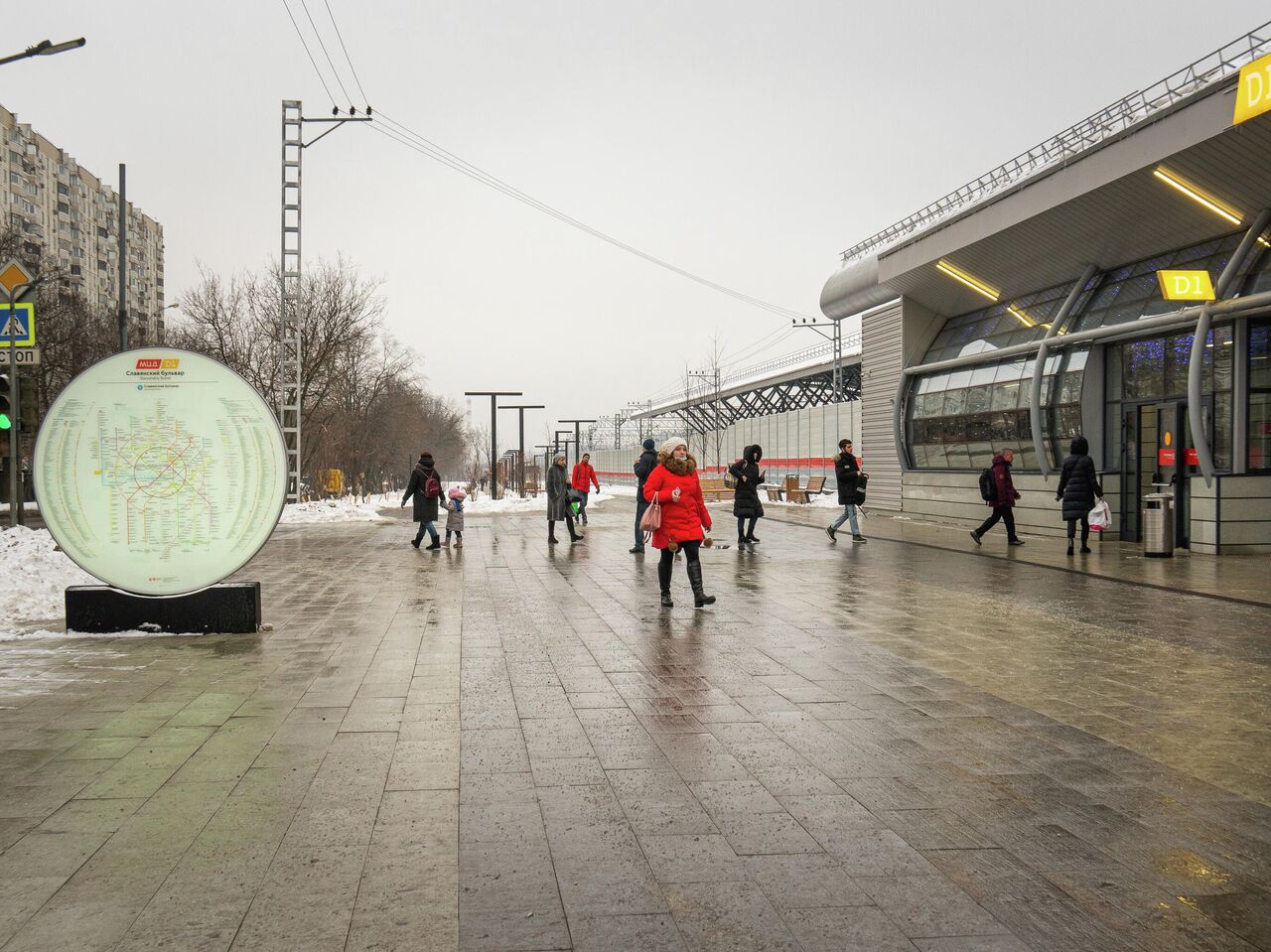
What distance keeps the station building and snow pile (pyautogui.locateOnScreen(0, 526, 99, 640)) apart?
14.9 metres

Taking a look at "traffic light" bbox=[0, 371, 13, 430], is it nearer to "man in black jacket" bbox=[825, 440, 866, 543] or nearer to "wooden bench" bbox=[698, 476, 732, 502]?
"man in black jacket" bbox=[825, 440, 866, 543]

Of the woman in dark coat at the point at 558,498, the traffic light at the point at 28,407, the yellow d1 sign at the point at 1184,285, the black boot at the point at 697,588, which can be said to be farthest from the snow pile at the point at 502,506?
the black boot at the point at 697,588

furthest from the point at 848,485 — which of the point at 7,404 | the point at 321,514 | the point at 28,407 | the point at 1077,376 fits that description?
the point at 321,514

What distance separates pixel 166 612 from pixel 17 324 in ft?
18.4

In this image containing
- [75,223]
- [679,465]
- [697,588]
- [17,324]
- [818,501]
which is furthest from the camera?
[75,223]

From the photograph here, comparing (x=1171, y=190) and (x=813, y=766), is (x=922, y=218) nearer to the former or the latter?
(x=1171, y=190)

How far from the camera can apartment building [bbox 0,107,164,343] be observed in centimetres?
7994

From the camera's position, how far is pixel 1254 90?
13797 millimetres

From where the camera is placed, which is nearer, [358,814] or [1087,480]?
[358,814]

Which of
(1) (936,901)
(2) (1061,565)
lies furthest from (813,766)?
(2) (1061,565)

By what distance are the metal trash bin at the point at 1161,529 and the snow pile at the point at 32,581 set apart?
1417cm

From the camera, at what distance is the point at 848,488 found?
20000mm

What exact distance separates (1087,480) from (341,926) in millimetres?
15898

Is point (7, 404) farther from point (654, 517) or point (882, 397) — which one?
point (882, 397)
